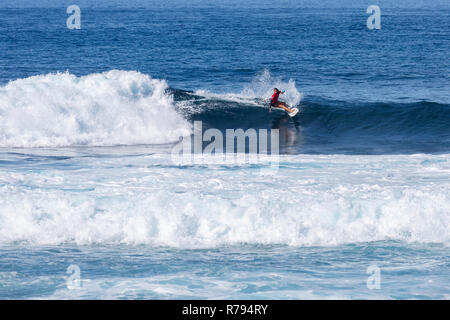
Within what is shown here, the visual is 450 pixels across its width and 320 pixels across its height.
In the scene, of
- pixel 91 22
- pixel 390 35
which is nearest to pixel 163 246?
pixel 390 35

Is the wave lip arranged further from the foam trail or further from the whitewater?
the foam trail

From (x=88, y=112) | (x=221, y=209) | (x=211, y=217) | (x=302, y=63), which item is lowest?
(x=211, y=217)

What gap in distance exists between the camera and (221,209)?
12.1 metres

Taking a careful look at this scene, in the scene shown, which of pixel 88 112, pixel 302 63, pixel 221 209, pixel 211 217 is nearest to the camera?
pixel 211 217

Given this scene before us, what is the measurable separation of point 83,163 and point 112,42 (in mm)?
34499

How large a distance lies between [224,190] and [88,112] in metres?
10.4

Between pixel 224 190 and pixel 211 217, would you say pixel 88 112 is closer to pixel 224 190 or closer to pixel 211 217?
pixel 224 190

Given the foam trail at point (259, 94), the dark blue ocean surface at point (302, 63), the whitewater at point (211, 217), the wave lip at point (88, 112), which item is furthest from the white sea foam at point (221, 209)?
the foam trail at point (259, 94)

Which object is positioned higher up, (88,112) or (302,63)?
(302,63)

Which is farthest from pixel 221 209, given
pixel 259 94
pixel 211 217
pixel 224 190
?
pixel 259 94

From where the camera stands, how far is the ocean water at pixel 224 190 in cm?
942

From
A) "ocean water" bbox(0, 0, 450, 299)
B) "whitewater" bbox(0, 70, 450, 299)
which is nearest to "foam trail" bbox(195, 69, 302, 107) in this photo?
"ocean water" bbox(0, 0, 450, 299)

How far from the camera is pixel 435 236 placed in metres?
11.4

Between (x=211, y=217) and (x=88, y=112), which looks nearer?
(x=211, y=217)
